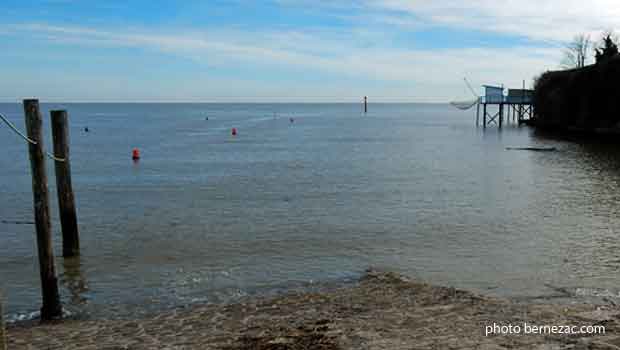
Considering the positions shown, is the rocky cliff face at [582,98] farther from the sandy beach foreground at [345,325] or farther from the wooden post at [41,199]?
the wooden post at [41,199]

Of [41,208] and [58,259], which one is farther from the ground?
[41,208]

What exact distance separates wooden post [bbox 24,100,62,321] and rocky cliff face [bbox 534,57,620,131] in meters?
63.9

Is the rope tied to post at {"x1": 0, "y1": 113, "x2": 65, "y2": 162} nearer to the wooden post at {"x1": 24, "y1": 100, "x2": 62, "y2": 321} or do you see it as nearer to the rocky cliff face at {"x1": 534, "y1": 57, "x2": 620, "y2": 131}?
the wooden post at {"x1": 24, "y1": 100, "x2": 62, "y2": 321}

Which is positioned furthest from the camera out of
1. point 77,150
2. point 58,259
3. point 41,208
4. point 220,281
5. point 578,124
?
point 578,124

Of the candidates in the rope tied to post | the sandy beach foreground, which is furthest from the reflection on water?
the rope tied to post

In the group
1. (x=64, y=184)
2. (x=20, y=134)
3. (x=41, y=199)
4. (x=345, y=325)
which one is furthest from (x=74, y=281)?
(x=345, y=325)

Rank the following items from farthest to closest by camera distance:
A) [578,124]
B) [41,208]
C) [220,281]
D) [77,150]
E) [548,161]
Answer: [578,124], [77,150], [548,161], [220,281], [41,208]

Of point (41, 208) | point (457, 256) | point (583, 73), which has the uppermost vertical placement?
point (583, 73)

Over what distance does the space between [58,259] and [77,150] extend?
4083cm

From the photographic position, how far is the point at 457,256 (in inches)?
616

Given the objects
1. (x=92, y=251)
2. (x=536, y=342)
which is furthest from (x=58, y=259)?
(x=536, y=342)

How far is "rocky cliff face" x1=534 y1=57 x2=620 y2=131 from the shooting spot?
6531cm

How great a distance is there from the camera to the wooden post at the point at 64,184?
551 inches

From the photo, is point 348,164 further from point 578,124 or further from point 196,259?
point 578,124
